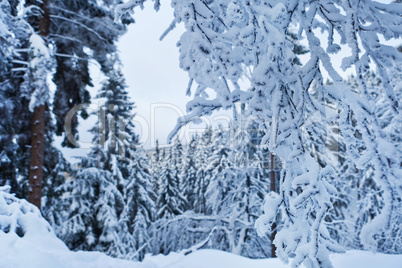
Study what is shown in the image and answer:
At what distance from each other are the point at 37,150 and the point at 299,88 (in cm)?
790

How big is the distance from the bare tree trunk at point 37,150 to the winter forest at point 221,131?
1.2 inches

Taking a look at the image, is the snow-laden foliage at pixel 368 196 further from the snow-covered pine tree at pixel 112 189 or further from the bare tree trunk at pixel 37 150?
the snow-covered pine tree at pixel 112 189

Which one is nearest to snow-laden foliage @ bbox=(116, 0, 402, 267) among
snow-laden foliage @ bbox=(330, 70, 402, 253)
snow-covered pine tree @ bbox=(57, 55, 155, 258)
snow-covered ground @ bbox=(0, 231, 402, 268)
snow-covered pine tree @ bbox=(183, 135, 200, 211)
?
snow-covered ground @ bbox=(0, 231, 402, 268)

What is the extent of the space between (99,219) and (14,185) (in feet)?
22.1

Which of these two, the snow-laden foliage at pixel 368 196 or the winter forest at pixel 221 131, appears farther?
the snow-laden foliage at pixel 368 196

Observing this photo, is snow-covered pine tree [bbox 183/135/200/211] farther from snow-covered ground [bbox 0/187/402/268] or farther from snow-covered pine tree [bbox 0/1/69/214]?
snow-covered ground [bbox 0/187/402/268]

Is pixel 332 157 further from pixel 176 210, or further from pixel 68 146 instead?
pixel 176 210

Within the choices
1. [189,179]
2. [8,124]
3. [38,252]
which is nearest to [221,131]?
[8,124]

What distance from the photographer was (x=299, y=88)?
1.68 metres

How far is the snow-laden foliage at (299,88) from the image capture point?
4.80ft

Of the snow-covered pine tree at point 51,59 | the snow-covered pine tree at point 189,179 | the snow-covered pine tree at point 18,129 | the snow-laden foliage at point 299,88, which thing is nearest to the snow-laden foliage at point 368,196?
the snow-laden foliage at point 299,88

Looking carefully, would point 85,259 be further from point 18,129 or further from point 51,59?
point 18,129

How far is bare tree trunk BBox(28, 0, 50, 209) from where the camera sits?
7.25m

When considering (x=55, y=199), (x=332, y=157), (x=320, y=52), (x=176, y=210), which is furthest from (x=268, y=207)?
(x=176, y=210)
